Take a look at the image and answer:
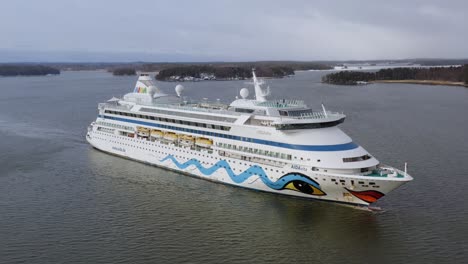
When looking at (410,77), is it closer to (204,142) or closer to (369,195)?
(204,142)

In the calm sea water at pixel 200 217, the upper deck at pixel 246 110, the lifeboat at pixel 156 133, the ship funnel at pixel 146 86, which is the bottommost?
the calm sea water at pixel 200 217

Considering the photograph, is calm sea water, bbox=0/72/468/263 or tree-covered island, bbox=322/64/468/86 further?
tree-covered island, bbox=322/64/468/86

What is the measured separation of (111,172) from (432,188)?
1581cm

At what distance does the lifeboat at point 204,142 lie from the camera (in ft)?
73.0

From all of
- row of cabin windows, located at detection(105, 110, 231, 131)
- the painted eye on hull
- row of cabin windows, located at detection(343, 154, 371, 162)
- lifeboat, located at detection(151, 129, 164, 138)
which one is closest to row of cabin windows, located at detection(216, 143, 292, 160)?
row of cabin windows, located at detection(105, 110, 231, 131)

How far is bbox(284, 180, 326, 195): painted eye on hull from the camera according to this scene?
741 inches

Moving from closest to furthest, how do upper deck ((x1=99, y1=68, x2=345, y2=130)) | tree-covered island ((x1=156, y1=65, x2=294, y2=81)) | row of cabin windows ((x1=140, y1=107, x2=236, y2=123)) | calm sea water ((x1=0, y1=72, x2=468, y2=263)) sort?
calm sea water ((x1=0, y1=72, x2=468, y2=263)) → upper deck ((x1=99, y1=68, x2=345, y2=130)) → row of cabin windows ((x1=140, y1=107, x2=236, y2=123)) → tree-covered island ((x1=156, y1=65, x2=294, y2=81))

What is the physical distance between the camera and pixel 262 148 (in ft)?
65.9

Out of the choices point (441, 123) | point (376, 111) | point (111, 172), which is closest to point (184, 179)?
point (111, 172)

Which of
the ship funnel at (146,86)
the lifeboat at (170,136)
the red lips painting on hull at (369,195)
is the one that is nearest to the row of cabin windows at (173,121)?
the lifeboat at (170,136)

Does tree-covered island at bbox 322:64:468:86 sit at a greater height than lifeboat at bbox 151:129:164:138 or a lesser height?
greater

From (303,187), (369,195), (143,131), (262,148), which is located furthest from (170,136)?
(369,195)

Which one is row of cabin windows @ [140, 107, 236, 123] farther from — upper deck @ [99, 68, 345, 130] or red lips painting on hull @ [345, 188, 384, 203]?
red lips painting on hull @ [345, 188, 384, 203]

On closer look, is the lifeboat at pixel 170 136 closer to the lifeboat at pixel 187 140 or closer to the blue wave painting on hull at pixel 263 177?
the lifeboat at pixel 187 140
